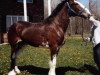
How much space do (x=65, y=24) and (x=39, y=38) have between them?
1039 millimetres

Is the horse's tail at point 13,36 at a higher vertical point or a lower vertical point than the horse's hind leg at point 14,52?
higher

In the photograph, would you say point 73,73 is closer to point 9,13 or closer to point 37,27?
point 37,27

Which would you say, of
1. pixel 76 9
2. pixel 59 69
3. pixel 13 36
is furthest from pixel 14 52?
pixel 76 9

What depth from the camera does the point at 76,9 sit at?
11070 mm

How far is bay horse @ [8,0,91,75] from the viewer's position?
1115 centimetres

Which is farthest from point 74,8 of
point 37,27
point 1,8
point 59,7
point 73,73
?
point 1,8

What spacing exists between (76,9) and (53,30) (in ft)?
3.41

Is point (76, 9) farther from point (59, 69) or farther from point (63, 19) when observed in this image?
point (59, 69)

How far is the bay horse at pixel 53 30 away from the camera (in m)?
11.1

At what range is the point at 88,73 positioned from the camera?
493 inches

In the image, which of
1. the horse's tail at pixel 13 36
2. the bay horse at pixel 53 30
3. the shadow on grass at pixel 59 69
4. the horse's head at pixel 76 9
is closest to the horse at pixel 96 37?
the bay horse at pixel 53 30

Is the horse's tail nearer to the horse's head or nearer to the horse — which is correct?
the horse's head

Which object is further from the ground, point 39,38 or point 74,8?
point 74,8

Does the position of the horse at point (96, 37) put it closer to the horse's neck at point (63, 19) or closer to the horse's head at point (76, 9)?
the horse's head at point (76, 9)
